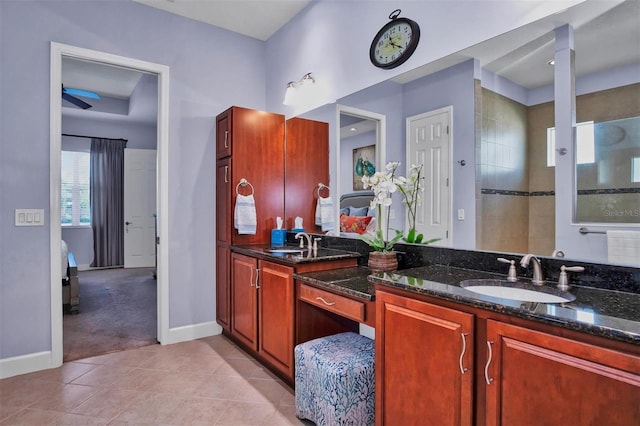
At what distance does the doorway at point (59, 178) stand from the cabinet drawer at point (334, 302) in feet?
5.37

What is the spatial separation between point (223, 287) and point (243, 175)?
1.04 meters

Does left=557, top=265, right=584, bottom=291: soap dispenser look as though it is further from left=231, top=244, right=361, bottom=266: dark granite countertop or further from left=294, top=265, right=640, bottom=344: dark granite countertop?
left=231, top=244, right=361, bottom=266: dark granite countertop

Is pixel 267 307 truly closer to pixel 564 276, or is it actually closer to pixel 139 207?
pixel 564 276

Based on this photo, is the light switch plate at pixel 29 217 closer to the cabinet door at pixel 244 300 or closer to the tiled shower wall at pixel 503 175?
the cabinet door at pixel 244 300

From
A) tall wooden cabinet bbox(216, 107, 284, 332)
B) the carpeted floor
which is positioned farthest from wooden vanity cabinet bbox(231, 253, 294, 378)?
the carpeted floor

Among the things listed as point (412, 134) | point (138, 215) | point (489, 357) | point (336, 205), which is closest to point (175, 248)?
point (336, 205)

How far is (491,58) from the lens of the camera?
69.6 inches

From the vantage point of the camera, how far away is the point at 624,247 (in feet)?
4.37

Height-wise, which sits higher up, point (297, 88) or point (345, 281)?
point (297, 88)

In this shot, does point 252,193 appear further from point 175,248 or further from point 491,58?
point 491,58

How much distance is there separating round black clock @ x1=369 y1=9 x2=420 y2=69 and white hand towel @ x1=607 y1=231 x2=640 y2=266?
4.73 feet

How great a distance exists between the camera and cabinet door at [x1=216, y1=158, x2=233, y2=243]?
307 cm

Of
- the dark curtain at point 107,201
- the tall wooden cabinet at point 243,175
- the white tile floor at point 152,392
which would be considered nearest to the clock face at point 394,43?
the tall wooden cabinet at point 243,175

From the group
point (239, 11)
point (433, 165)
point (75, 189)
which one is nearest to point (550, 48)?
point (433, 165)
